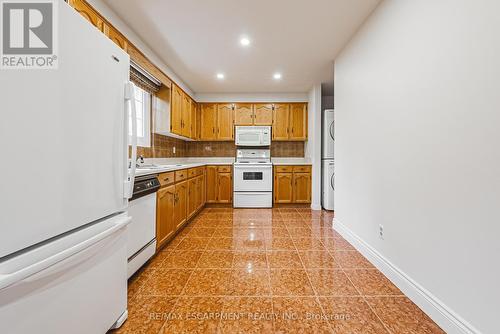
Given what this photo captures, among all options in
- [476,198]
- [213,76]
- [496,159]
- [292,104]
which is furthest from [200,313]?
[292,104]

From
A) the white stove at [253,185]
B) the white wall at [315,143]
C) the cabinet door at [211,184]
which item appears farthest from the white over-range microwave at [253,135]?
the white wall at [315,143]

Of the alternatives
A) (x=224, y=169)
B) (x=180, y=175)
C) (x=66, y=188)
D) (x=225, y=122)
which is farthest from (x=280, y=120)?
(x=66, y=188)

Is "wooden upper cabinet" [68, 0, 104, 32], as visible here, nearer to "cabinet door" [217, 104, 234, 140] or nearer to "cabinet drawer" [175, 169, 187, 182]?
"cabinet drawer" [175, 169, 187, 182]

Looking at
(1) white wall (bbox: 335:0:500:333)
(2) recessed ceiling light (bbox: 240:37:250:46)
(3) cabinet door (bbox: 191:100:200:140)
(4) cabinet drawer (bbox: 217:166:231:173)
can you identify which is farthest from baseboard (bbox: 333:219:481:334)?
(3) cabinet door (bbox: 191:100:200:140)

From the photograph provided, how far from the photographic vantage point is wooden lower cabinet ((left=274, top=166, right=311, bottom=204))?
4.87 metres

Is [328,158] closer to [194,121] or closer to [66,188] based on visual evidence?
[194,121]

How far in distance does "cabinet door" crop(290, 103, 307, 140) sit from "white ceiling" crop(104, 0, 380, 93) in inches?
41.9

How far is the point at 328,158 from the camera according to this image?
4.57m

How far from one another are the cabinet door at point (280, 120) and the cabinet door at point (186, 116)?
5.99ft

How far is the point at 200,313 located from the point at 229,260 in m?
0.80

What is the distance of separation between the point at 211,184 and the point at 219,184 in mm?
169

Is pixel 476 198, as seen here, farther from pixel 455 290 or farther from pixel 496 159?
pixel 455 290

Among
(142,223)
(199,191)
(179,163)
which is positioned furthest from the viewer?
(179,163)

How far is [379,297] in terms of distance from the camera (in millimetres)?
1694
